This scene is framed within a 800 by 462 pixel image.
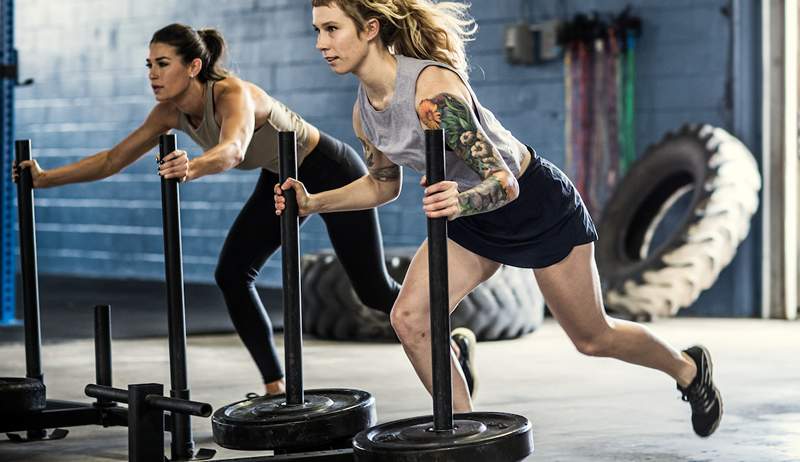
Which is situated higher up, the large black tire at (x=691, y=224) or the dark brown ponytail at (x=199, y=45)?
the dark brown ponytail at (x=199, y=45)

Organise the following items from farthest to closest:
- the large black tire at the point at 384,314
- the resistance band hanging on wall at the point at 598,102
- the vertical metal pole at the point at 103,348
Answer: the resistance band hanging on wall at the point at 598,102, the large black tire at the point at 384,314, the vertical metal pole at the point at 103,348

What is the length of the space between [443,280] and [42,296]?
6.44 meters

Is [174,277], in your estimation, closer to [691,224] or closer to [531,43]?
[691,224]

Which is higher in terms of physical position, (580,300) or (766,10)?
(766,10)

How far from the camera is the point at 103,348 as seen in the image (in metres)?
3.60

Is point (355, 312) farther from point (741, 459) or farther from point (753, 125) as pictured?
point (741, 459)

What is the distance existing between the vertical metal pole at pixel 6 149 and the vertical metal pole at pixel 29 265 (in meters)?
3.25

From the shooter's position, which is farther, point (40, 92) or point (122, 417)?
point (40, 92)

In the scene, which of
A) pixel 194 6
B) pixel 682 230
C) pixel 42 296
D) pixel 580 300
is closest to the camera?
pixel 580 300

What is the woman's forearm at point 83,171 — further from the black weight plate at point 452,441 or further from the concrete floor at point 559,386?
the black weight plate at point 452,441

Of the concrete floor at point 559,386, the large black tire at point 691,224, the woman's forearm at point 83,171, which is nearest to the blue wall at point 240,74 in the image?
the large black tire at point 691,224

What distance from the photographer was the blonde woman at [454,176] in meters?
2.71

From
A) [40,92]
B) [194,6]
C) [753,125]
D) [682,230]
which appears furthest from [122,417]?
[40,92]

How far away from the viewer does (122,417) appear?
3525 mm
